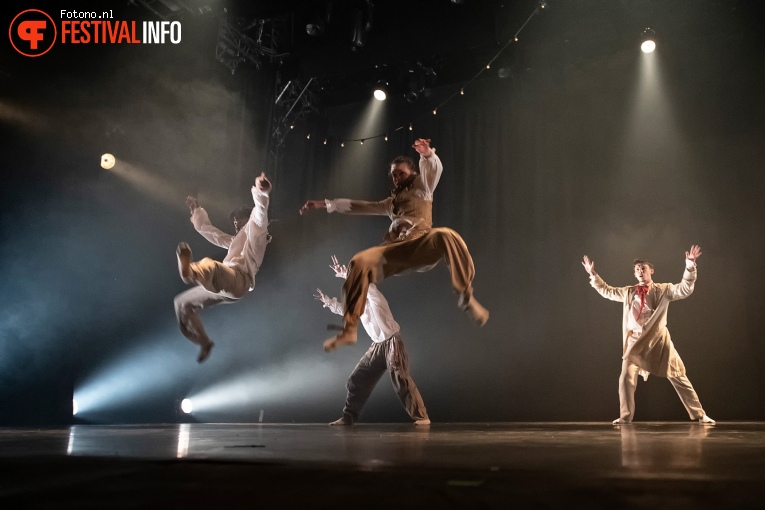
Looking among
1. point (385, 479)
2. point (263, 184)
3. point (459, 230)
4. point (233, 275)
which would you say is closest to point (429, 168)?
point (263, 184)

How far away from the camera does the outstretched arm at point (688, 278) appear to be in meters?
5.91

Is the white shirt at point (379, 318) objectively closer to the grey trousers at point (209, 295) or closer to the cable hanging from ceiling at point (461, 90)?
the grey trousers at point (209, 295)

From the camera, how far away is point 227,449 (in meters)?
2.14

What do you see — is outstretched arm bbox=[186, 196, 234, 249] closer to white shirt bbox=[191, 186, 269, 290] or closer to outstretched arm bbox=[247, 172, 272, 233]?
white shirt bbox=[191, 186, 269, 290]

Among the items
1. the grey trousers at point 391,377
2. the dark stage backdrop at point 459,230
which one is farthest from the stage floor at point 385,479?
the dark stage backdrop at point 459,230

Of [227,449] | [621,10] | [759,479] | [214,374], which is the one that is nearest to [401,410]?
[214,374]

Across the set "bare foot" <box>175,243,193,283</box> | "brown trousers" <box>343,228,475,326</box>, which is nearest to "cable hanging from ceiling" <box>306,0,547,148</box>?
"brown trousers" <box>343,228,475,326</box>

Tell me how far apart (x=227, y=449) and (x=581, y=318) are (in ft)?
19.5

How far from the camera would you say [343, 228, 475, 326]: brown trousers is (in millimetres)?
3924

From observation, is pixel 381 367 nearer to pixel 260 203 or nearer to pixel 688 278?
pixel 260 203

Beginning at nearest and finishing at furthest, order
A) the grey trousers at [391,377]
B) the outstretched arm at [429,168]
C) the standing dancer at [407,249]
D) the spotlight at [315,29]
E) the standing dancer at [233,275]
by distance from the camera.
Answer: the standing dancer at [407,249] < the outstretched arm at [429,168] < the standing dancer at [233,275] < the grey trousers at [391,377] < the spotlight at [315,29]

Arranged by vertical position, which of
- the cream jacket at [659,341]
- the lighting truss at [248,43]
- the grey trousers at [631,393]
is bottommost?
the grey trousers at [631,393]

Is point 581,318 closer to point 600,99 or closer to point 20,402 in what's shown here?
point 600,99

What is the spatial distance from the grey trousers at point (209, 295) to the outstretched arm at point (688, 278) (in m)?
4.08
